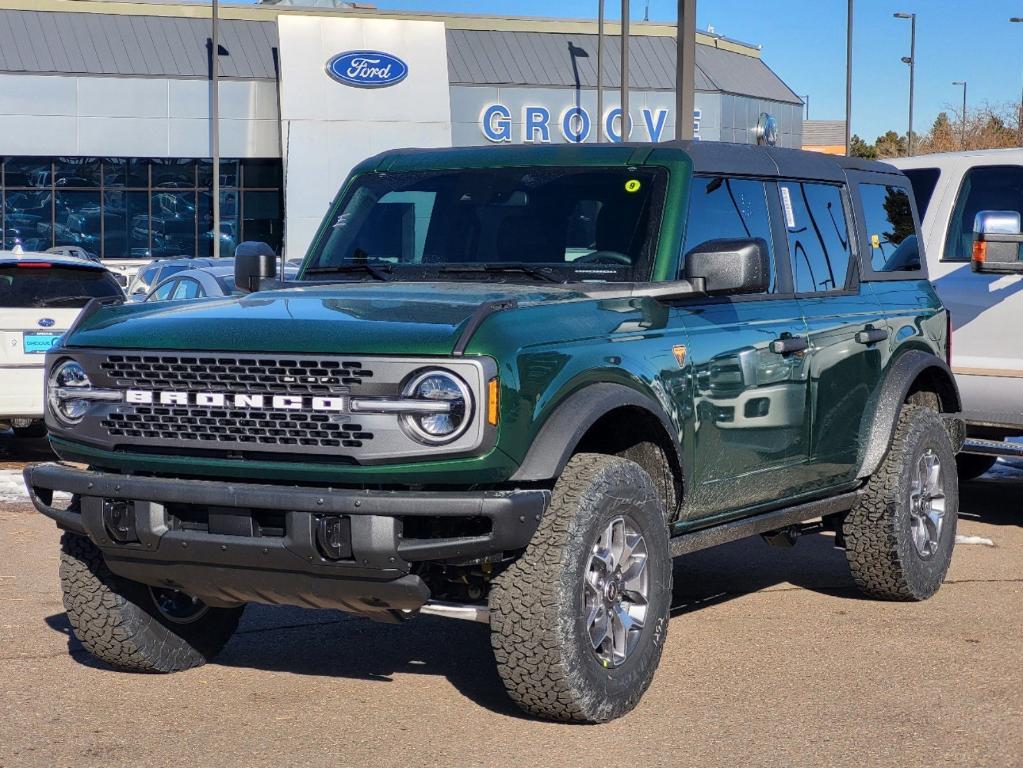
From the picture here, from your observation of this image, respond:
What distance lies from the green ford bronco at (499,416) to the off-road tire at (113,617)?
0.01 meters

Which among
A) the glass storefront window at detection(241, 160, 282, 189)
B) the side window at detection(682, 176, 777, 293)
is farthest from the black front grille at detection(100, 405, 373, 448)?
the glass storefront window at detection(241, 160, 282, 189)

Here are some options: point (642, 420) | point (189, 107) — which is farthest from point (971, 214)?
Result: point (189, 107)

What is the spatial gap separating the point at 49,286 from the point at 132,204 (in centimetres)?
3278

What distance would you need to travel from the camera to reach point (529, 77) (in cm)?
4484

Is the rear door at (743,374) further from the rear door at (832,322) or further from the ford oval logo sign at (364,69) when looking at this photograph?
the ford oval logo sign at (364,69)

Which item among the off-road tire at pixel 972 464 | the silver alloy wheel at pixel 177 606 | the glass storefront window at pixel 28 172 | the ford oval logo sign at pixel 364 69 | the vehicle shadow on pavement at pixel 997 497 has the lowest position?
the vehicle shadow on pavement at pixel 997 497

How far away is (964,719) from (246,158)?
4022 cm

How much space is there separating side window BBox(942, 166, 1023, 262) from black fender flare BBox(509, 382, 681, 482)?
522 centimetres

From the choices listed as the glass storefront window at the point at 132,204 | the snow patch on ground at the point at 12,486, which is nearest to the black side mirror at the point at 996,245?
the snow patch on ground at the point at 12,486

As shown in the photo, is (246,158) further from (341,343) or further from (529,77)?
(341,343)

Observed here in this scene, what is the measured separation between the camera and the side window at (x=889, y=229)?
7781mm

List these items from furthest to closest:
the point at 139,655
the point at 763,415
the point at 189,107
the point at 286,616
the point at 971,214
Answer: the point at 189,107 → the point at 971,214 → the point at 286,616 → the point at 763,415 → the point at 139,655

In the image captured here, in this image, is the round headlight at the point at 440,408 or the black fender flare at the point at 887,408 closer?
the round headlight at the point at 440,408

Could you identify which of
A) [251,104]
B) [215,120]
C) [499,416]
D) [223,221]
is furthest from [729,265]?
[223,221]
